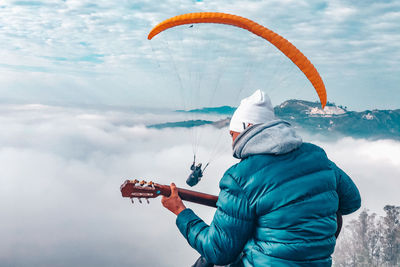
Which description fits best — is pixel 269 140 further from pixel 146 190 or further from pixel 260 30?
pixel 260 30

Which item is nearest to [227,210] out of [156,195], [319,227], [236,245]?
[236,245]

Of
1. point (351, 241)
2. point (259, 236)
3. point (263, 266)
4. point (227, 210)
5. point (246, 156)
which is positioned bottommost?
point (351, 241)

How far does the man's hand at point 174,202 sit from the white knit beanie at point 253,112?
1.06 m

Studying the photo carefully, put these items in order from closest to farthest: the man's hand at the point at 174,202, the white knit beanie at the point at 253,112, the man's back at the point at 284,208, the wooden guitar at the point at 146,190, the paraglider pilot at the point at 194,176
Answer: the man's back at the point at 284,208 < the white knit beanie at the point at 253,112 < the man's hand at the point at 174,202 < the wooden guitar at the point at 146,190 < the paraglider pilot at the point at 194,176

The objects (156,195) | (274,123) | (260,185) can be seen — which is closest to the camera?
(260,185)

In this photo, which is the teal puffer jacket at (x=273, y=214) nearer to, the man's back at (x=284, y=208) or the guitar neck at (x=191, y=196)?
the man's back at (x=284, y=208)

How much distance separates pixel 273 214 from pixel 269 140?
2.30 feet

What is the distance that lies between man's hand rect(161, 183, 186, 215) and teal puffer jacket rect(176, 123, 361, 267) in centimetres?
60

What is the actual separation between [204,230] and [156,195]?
1092 millimetres

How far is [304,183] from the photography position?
3.42 metres

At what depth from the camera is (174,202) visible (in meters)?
4.18

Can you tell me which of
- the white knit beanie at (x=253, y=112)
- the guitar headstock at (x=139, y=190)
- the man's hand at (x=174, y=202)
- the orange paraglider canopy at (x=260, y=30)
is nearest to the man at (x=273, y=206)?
the white knit beanie at (x=253, y=112)

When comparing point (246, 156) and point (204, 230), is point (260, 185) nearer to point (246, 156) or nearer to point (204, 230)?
point (246, 156)

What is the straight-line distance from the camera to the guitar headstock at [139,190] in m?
4.45
